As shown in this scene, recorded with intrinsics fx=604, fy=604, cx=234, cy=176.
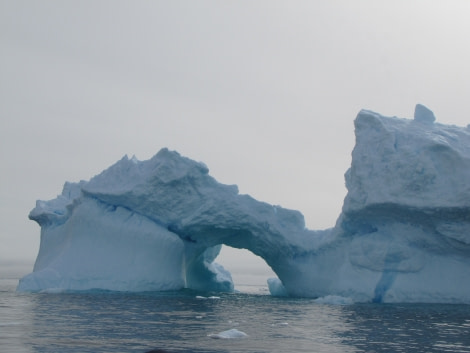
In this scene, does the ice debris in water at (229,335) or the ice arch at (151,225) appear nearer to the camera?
the ice debris in water at (229,335)

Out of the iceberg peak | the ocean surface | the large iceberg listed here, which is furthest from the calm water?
the iceberg peak

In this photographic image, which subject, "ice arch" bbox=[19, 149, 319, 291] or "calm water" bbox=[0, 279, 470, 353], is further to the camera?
"ice arch" bbox=[19, 149, 319, 291]

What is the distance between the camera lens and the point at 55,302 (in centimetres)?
1669

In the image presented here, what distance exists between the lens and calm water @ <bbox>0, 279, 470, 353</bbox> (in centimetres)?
886

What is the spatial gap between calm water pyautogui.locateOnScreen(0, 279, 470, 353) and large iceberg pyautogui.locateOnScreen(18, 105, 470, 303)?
10.4 ft

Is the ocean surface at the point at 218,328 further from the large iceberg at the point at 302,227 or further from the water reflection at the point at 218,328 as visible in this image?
the large iceberg at the point at 302,227

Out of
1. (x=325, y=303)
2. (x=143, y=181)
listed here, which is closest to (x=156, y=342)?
(x=325, y=303)

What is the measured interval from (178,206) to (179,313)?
28.3 ft

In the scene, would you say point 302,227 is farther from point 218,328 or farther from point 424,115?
point 218,328

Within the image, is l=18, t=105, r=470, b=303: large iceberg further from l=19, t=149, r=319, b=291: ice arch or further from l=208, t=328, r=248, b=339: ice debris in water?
l=208, t=328, r=248, b=339: ice debris in water

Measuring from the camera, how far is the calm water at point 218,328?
886 centimetres

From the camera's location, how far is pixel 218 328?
11344mm

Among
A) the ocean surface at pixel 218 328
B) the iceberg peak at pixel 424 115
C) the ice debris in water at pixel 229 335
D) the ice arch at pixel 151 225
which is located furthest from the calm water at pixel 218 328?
the iceberg peak at pixel 424 115

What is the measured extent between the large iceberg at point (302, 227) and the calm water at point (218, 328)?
318 centimetres
